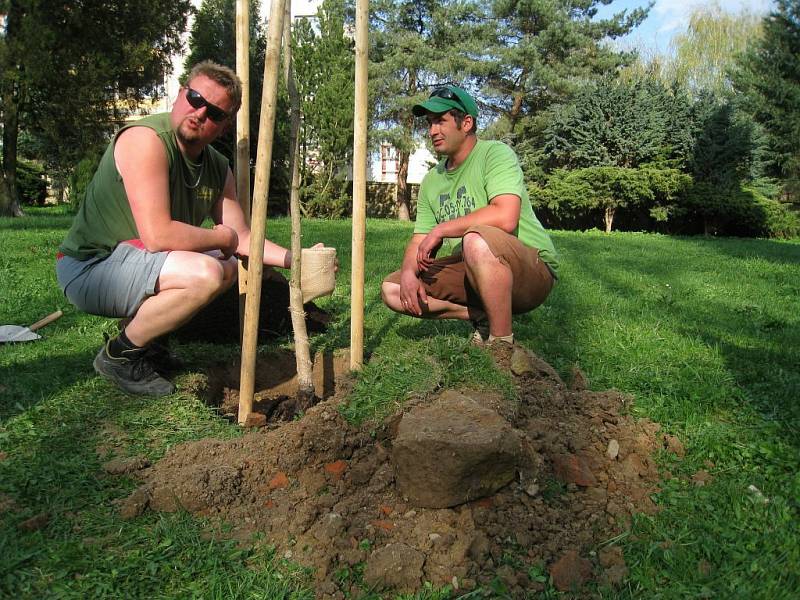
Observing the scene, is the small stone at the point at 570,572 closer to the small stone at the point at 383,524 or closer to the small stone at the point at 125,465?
the small stone at the point at 383,524

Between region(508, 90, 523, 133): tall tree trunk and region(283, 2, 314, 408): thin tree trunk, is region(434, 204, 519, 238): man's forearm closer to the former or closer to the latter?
Answer: region(283, 2, 314, 408): thin tree trunk

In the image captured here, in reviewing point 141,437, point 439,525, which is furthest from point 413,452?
point 141,437

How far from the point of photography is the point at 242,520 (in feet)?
7.22

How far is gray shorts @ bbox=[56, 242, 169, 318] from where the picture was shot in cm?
306

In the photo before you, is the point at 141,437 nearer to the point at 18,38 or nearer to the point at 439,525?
the point at 439,525

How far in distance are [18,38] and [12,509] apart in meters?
15.7

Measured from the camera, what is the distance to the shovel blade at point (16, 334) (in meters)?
4.20

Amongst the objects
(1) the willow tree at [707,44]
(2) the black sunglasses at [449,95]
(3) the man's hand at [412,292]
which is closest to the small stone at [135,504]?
(3) the man's hand at [412,292]

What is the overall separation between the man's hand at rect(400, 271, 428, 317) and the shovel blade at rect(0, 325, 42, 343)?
265cm

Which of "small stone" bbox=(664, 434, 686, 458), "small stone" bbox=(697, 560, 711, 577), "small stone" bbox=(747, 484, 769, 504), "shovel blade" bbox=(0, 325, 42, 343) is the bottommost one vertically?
"small stone" bbox=(697, 560, 711, 577)

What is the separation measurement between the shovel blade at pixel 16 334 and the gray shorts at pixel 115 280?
4.40 feet

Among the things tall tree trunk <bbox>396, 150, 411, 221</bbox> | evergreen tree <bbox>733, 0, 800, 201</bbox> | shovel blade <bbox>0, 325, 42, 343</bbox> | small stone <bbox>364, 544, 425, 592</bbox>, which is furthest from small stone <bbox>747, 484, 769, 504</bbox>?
evergreen tree <bbox>733, 0, 800, 201</bbox>

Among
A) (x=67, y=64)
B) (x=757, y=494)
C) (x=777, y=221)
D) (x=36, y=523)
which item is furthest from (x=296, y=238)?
(x=777, y=221)

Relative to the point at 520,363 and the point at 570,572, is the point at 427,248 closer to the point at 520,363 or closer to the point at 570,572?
the point at 520,363
